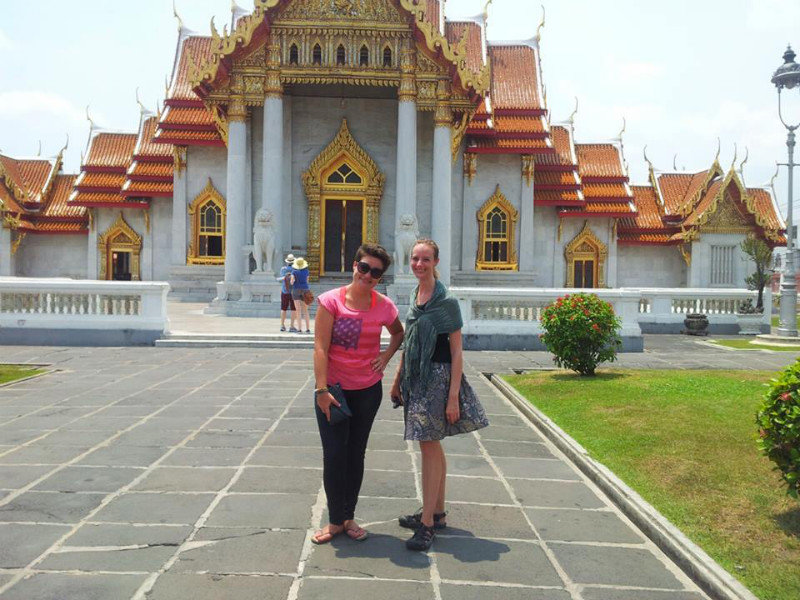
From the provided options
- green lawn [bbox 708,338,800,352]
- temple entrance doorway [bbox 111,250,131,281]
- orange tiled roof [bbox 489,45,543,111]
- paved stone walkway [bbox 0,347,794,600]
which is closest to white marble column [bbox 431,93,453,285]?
orange tiled roof [bbox 489,45,543,111]

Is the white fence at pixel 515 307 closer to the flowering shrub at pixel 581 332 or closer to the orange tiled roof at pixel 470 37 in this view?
the flowering shrub at pixel 581 332

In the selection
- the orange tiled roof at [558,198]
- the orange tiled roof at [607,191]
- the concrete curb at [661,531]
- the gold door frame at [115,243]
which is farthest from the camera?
the orange tiled roof at [607,191]

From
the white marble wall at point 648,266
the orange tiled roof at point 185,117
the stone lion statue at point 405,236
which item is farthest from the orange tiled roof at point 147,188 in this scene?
the white marble wall at point 648,266

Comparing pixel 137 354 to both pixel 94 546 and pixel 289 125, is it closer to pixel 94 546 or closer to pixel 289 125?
pixel 94 546

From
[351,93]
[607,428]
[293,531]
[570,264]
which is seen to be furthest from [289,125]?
[293,531]

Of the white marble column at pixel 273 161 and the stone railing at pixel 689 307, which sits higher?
the white marble column at pixel 273 161

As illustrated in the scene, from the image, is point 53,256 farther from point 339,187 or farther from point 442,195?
point 442,195

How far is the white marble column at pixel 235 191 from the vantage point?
21641mm

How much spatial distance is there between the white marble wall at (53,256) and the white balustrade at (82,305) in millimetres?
15533

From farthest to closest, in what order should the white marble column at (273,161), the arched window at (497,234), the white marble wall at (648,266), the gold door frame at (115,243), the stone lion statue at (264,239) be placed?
the white marble wall at (648,266), the gold door frame at (115,243), the arched window at (497,234), the white marble column at (273,161), the stone lion statue at (264,239)

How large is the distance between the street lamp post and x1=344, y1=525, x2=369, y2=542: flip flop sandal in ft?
53.7

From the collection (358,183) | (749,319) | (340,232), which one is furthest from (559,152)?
(749,319)

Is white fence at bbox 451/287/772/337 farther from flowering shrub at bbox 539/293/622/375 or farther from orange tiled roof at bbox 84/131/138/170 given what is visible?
orange tiled roof at bbox 84/131/138/170

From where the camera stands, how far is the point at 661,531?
14.9 ft
